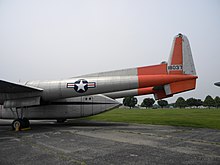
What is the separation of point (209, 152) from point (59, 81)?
10.3 m

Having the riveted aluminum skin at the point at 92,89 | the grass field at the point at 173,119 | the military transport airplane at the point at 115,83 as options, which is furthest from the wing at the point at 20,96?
the grass field at the point at 173,119

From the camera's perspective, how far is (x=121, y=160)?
5320mm

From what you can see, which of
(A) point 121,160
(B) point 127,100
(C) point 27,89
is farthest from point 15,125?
(B) point 127,100

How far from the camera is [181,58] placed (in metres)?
12.5

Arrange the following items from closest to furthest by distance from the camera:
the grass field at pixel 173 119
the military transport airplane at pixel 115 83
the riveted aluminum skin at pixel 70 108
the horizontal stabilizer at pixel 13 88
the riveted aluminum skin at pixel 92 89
→ the horizontal stabilizer at pixel 13 88
the military transport airplane at pixel 115 83
the riveted aluminum skin at pixel 92 89
the grass field at pixel 173 119
the riveted aluminum skin at pixel 70 108

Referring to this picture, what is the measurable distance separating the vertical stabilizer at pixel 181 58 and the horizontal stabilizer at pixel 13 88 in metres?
9.68

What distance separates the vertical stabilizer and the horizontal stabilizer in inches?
381

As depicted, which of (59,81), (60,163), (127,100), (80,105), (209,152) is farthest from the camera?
(127,100)

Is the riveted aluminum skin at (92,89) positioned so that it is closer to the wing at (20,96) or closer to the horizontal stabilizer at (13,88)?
the wing at (20,96)

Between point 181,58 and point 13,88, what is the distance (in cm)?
1191

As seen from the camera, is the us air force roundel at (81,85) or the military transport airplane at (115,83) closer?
the military transport airplane at (115,83)

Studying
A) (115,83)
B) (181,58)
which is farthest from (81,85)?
(181,58)

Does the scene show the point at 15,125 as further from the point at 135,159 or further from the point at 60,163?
the point at 135,159

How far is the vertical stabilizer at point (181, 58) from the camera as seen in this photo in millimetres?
12305
